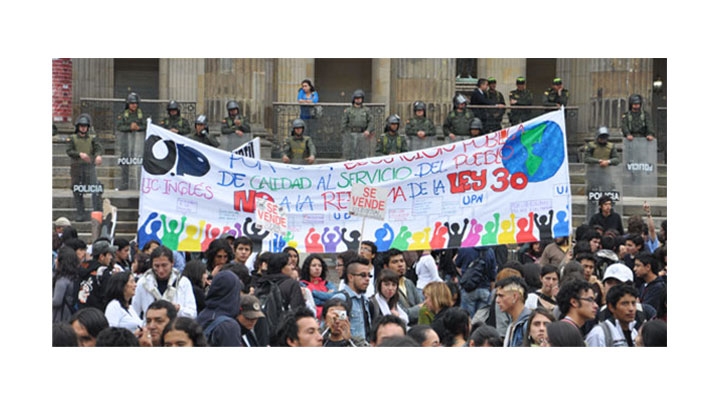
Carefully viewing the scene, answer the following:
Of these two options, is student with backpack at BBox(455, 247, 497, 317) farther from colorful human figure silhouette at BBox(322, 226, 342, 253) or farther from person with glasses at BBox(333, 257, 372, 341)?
person with glasses at BBox(333, 257, 372, 341)

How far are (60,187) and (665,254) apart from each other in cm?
1253

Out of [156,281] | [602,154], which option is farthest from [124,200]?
[156,281]

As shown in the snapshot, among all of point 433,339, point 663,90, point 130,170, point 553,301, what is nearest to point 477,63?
point 663,90

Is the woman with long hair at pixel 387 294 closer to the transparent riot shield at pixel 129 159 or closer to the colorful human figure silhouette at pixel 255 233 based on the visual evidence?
the colorful human figure silhouette at pixel 255 233

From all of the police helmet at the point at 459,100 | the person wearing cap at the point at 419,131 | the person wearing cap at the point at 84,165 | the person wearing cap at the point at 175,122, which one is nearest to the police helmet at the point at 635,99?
the police helmet at the point at 459,100

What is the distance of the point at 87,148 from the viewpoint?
23.4 m

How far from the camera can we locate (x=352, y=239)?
17.1 m

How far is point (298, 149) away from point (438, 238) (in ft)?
21.2

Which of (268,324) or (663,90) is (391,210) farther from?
(663,90)

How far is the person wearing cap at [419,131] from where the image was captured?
80.4 feet

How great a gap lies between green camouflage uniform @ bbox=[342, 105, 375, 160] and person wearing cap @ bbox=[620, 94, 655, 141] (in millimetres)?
4432

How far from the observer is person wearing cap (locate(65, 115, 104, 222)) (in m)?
23.1

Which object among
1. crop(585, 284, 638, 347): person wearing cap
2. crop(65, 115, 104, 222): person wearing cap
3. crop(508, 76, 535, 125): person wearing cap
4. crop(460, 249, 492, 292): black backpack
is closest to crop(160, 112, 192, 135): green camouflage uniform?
crop(65, 115, 104, 222): person wearing cap

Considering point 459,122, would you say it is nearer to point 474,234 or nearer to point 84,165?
point 84,165
